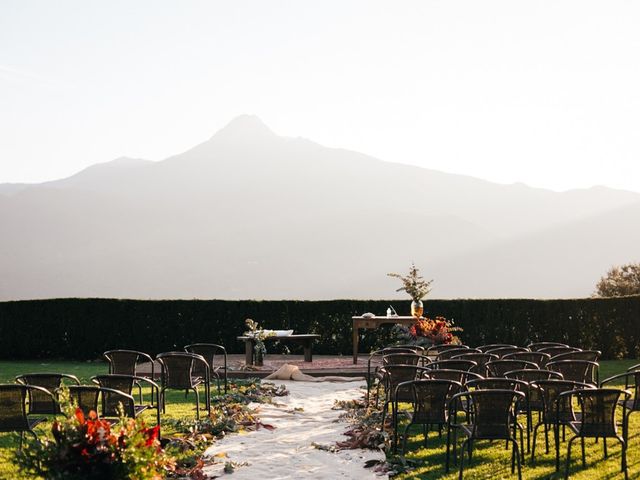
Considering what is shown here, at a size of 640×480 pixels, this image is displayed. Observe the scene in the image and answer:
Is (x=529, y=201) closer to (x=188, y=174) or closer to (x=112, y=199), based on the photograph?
(x=188, y=174)

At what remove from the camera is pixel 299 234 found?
422ft

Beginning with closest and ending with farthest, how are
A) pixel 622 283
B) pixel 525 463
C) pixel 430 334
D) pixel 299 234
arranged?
→ pixel 525 463 → pixel 430 334 → pixel 622 283 → pixel 299 234

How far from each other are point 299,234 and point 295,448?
11988 centimetres

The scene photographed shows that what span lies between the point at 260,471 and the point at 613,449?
4028 millimetres

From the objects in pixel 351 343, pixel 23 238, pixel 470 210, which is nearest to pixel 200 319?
pixel 351 343

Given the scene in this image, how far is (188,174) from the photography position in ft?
533

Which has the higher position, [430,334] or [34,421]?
[430,334]

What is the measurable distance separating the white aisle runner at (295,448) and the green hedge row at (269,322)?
8290 mm

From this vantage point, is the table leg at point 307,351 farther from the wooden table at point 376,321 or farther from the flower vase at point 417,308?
the flower vase at point 417,308

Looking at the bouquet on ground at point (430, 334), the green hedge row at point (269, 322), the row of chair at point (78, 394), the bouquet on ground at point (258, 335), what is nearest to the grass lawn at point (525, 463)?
the row of chair at point (78, 394)

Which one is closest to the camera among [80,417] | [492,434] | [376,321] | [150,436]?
[80,417]

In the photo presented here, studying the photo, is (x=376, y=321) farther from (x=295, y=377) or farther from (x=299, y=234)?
(x=299, y=234)

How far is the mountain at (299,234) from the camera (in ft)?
369

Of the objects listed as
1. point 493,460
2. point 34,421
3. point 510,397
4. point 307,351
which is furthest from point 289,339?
point 510,397
